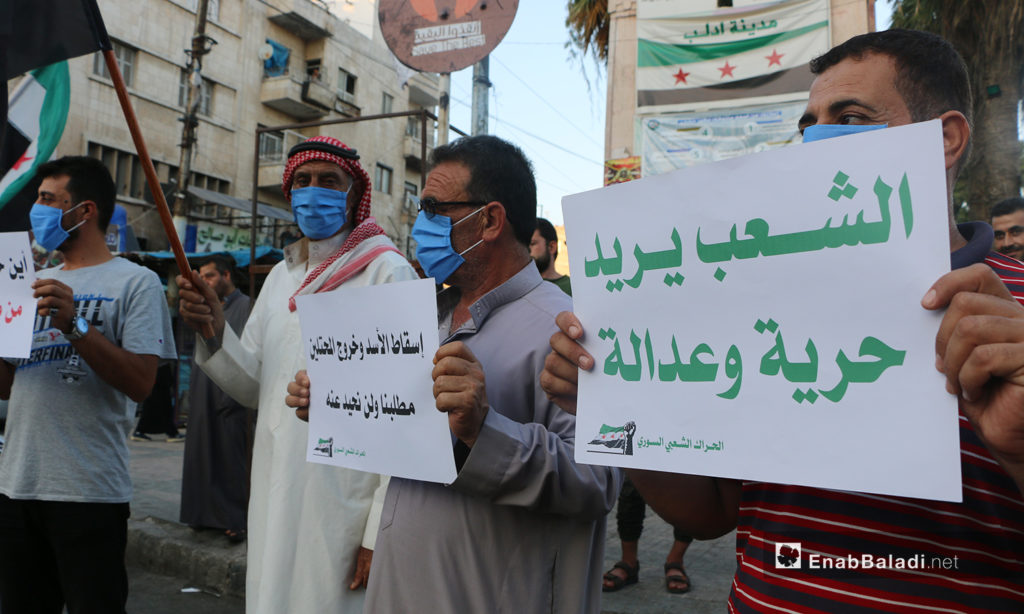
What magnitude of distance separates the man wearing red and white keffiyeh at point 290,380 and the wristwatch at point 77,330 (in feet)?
1.33

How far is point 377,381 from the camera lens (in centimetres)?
165

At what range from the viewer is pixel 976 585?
915 mm

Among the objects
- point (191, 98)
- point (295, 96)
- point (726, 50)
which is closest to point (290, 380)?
point (726, 50)

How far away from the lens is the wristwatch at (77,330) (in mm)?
2295

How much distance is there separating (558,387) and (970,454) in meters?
0.60

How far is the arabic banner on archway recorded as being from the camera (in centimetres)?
84

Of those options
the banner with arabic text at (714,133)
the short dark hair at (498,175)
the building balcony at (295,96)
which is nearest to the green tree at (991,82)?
the banner with arabic text at (714,133)

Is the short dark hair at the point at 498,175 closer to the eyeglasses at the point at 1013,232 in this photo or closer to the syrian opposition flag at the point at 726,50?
the eyeglasses at the point at 1013,232

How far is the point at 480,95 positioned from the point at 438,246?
4.47 metres

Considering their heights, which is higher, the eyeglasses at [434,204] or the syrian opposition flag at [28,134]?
the syrian opposition flag at [28,134]

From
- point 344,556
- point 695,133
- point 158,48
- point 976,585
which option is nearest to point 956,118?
point 976,585

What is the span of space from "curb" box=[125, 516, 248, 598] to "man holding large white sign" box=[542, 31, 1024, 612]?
152 inches

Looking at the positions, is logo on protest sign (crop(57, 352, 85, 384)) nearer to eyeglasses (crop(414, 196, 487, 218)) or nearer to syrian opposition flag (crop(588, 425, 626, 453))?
eyeglasses (crop(414, 196, 487, 218))

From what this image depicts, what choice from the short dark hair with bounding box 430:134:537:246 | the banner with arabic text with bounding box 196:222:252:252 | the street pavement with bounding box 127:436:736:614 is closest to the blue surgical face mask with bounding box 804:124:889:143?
the short dark hair with bounding box 430:134:537:246
